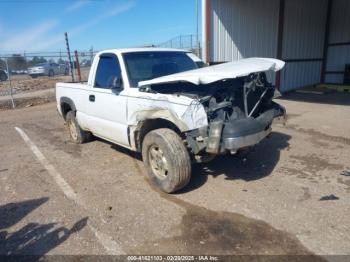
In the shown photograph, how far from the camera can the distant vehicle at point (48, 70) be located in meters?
26.0

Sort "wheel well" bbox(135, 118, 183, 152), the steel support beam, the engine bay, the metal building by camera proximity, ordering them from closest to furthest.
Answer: the engine bay
"wheel well" bbox(135, 118, 183, 152)
the metal building
the steel support beam

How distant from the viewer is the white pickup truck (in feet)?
12.0

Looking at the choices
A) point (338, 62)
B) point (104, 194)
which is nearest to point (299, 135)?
point (104, 194)

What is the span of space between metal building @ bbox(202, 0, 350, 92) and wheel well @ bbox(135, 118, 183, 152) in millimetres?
6060

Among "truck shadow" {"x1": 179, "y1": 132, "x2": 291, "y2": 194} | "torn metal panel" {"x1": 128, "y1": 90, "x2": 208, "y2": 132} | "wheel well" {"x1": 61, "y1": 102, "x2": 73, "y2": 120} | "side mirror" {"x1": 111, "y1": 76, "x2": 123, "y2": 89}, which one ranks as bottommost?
"truck shadow" {"x1": 179, "y1": 132, "x2": 291, "y2": 194}

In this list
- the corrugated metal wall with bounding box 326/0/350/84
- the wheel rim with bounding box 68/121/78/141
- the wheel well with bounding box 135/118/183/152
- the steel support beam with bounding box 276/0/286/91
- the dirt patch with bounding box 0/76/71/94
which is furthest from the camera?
the dirt patch with bounding box 0/76/71/94

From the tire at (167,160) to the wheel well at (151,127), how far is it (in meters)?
0.22

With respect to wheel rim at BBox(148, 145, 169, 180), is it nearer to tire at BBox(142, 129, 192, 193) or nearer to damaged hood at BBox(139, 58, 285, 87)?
tire at BBox(142, 129, 192, 193)

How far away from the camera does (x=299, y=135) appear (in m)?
6.93

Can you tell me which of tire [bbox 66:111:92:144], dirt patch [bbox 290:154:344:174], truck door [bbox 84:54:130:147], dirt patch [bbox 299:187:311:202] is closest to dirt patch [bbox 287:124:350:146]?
dirt patch [bbox 290:154:344:174]

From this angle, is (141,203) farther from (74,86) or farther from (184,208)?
(74,86)

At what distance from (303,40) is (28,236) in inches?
607

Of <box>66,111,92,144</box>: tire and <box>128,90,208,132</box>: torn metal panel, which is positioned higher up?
<box>128,90,208,132</box>: torn metal panel

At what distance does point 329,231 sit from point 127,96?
10.4ft
